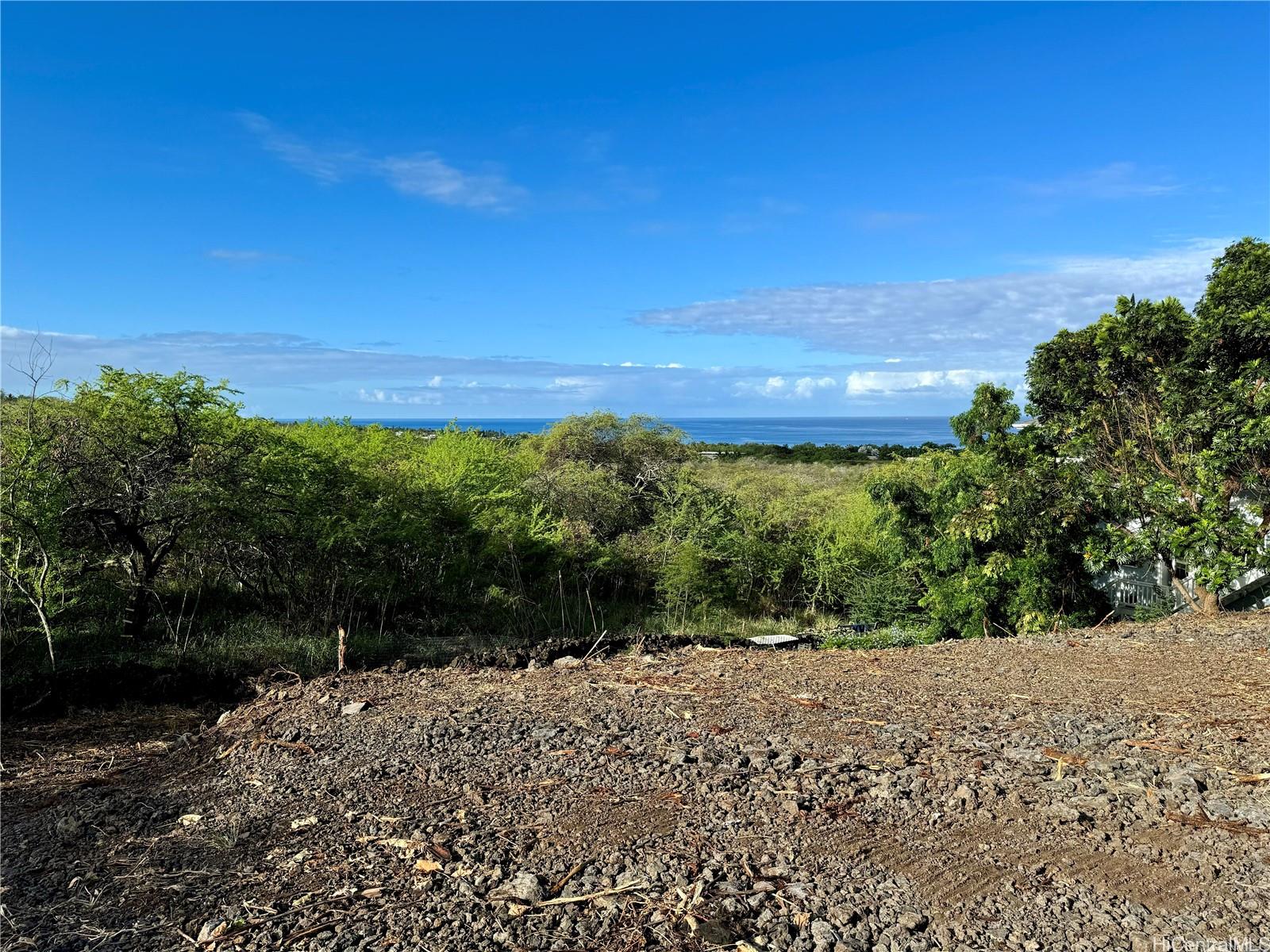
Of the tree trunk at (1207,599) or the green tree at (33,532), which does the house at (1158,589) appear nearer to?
the tree trunk at (1207,599)

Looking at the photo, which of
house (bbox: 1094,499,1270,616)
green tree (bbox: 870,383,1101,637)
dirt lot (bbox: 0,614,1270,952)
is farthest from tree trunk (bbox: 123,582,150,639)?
house (bbox: 1094,499,1270,616)

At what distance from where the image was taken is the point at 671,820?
3.19 metres

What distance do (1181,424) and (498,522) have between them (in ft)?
26.9

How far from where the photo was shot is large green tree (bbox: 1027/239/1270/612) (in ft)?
26.7

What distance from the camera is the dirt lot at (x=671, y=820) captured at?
2.52 m

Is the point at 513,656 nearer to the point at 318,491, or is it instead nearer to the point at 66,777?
the point at 66,777

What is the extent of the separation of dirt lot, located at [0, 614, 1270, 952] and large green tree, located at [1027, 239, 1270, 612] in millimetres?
3564

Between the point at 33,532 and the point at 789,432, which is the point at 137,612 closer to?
the point at 33,532

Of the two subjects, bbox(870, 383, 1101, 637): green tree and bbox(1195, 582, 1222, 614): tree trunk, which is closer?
bbox(1195, 582, 1222, 614): tree trunk

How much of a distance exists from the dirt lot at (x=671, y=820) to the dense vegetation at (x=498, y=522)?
3.38 m

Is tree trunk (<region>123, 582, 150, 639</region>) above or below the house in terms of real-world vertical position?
above

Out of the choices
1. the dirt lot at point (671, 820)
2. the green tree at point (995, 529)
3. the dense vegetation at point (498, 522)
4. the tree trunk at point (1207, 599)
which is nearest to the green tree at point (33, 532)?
the dense vegetation at point (498, 522)

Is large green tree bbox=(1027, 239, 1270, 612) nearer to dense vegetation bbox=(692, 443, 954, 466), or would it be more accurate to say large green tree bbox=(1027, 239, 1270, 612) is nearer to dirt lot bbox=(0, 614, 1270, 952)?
dirt lot bbox=(0, 614, 1270, 952)

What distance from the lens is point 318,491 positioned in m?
9.37
